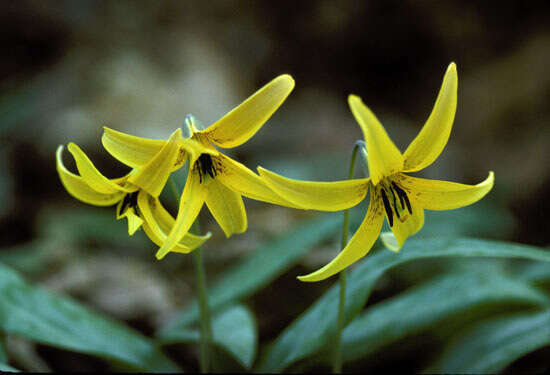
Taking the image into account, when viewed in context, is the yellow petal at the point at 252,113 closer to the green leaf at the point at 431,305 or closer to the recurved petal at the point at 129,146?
the recurved petal at the point at 129,146

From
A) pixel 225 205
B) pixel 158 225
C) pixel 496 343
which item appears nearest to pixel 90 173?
pixel 158 225

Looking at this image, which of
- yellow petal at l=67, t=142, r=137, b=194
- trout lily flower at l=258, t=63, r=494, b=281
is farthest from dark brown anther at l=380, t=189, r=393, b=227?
yellow petal at l=67, t=142, r=137, b=194

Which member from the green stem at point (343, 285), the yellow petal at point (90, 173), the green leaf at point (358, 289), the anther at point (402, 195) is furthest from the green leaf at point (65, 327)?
the anther at point (402, 195)

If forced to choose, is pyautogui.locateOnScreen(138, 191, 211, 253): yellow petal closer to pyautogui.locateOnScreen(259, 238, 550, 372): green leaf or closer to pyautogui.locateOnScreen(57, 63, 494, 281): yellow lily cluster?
pyautogui.locateOnScreen(57, 63, 494, 281): yellow lily cluster

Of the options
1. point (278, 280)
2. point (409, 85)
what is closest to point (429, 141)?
point (278, 280)

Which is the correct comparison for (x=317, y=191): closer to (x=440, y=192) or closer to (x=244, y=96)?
(x=440, y=192)

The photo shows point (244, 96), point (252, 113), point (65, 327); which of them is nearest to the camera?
point (252, 113)

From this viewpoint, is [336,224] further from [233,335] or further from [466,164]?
[466,164]
